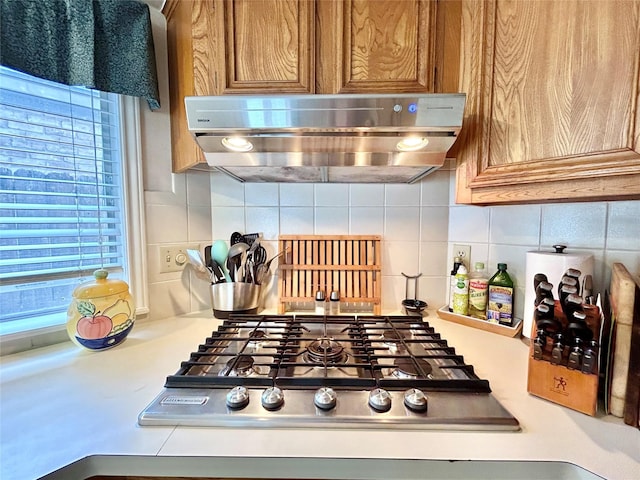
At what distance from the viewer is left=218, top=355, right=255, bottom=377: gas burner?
0.69 m

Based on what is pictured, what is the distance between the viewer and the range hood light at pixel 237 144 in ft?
2.65

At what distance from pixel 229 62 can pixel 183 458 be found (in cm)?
95

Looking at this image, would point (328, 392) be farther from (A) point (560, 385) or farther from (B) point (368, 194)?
(B) point (368, 194)

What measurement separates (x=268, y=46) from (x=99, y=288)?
0.85 metres

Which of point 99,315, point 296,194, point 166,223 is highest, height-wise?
point 296,194

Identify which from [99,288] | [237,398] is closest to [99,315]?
[99,288]

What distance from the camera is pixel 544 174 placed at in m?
0.69

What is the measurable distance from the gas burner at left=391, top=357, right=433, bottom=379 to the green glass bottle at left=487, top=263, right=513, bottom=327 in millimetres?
408

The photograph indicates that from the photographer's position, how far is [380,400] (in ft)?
1.84

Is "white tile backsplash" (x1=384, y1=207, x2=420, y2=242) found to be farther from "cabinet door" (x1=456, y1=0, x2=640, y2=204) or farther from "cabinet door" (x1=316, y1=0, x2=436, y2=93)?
"cabinet door" (x1=316, y1=0, x2=436, y2=93)

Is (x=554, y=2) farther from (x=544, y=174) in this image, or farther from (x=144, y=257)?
(x=144, y=257)

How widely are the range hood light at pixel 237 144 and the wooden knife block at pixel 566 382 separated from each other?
0.84m

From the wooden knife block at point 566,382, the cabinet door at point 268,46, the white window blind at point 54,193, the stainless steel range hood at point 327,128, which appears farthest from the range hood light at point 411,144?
the white window blind at point 54,193

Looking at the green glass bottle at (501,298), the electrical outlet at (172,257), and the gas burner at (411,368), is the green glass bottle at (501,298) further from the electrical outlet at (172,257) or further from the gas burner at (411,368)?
the electrical outlet at (172,257)
